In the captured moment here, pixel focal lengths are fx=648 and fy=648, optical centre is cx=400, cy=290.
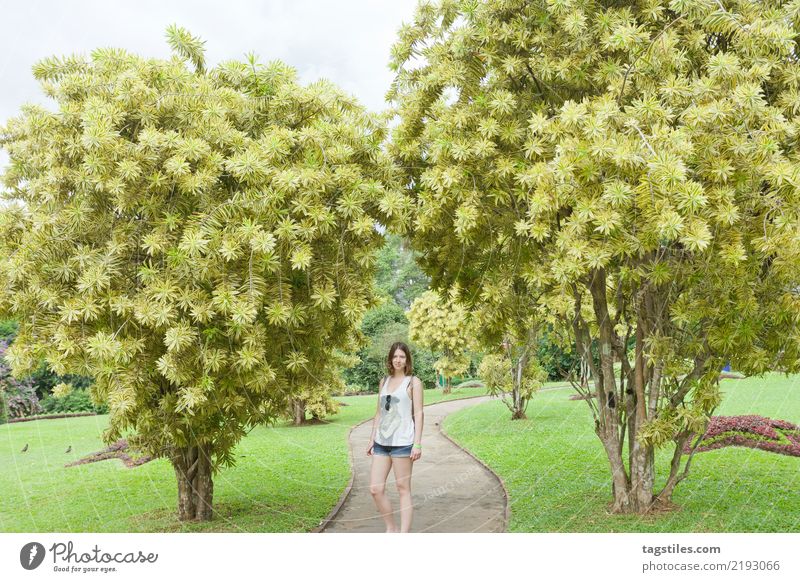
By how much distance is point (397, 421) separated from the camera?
3.80 meters

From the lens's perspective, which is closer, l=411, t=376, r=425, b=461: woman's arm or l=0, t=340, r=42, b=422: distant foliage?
l=411, t=376, r=425, b=461: woman's arm

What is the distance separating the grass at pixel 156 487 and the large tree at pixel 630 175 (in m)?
2.64

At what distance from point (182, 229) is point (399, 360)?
1.56 metres

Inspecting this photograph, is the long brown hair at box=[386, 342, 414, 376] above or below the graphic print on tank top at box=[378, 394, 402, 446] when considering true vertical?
above

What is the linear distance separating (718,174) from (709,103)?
1.55 feet

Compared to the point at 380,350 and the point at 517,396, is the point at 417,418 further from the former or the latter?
the point at 380,350

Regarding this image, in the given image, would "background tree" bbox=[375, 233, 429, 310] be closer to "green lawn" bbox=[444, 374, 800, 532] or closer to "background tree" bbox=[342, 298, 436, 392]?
"background tree" bbox=[342, 298, 436, 392]

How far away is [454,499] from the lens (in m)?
6.02

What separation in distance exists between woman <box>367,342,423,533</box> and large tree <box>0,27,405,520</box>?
55 centimetres

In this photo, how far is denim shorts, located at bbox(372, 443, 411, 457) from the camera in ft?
12.4

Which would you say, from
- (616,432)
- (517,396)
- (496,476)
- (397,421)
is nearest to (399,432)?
(397,421)

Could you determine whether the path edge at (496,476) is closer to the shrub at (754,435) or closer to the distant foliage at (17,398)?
the shrub at (754,435)

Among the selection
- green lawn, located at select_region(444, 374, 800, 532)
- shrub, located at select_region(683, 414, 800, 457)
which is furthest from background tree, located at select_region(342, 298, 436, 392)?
shrub, located at select_region(683, 414, 800, 457)
